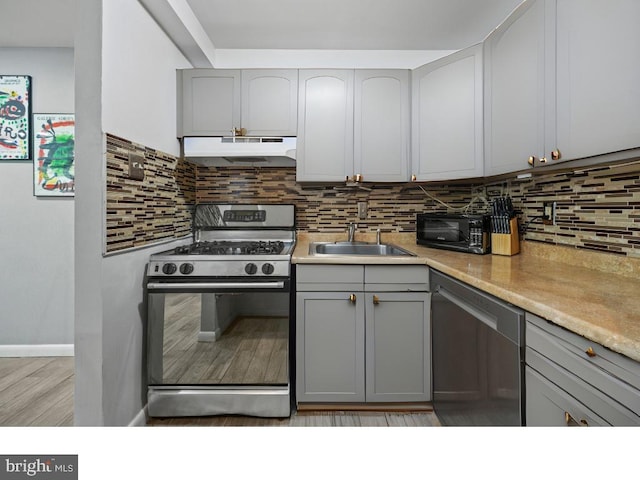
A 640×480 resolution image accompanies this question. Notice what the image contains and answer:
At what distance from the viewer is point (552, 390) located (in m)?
0.98

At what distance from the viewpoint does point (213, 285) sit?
1901 mm

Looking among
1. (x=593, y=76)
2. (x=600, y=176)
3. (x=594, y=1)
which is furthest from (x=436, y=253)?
(x=594, y=1)

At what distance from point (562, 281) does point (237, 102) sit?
7.25 ft

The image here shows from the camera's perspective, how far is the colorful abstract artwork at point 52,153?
110 inches

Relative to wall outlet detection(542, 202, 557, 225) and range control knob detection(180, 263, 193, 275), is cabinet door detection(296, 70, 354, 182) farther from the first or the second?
wall outlet detection(542, 202, 557, 225)

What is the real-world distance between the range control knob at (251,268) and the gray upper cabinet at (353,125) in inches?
33.7

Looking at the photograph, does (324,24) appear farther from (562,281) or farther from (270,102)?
(562,281)

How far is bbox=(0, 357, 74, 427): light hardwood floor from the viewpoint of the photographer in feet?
6.36

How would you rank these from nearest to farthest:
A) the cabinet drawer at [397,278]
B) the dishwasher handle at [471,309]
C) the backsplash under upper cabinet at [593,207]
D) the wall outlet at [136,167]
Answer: the dishwasher handle at [471,309]
the backsplash under upper cabinet at [593,207]
the wall outlet at [136,167]
the cabinet drawer at [397,278]

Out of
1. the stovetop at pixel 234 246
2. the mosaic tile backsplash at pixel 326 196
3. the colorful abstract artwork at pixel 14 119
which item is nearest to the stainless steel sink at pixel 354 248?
the mosaic tile backsplash at pixel 326 196

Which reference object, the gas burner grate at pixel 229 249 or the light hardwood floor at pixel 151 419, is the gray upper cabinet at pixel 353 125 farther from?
the light hardwood floor at pixel 151 419

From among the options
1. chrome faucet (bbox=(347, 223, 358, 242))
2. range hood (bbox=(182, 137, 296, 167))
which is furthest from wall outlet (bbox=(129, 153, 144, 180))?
chrome faucet (bbox=(347, 223, 358, 242))

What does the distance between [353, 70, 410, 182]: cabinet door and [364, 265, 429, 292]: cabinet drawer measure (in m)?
0.78
